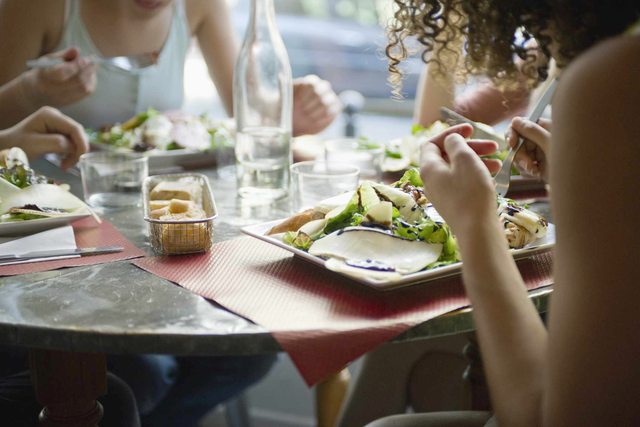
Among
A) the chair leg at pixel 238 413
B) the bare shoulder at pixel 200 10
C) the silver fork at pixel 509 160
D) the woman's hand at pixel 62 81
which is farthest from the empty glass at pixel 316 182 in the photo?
the bare shoulder at pixel 200 10

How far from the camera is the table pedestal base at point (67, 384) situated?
3.52 feet

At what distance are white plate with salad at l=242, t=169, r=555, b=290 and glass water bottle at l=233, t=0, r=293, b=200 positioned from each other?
0.39 meters

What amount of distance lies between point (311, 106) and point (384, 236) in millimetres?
1018

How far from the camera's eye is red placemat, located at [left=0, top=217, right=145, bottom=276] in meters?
1.12

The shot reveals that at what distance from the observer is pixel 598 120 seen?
29.3 inches

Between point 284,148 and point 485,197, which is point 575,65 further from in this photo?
point 284,148

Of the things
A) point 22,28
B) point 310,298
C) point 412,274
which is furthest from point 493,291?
point 22,28

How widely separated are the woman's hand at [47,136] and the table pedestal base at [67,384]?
643 mm

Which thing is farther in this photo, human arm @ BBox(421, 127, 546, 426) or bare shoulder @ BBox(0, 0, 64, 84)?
bare shoulder @ BBox(0, 0, 64, 84)

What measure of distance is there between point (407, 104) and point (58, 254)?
3.47 metres

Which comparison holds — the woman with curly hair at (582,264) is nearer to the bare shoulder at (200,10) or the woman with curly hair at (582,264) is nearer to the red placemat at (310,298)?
the red placemat at (310,298)

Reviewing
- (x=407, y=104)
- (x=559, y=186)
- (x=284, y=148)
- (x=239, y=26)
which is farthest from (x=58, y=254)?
(x=239, y=26)

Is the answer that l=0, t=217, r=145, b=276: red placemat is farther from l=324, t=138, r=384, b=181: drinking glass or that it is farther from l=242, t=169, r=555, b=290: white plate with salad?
l=324, t=138, r=384, b=181: drinking glass

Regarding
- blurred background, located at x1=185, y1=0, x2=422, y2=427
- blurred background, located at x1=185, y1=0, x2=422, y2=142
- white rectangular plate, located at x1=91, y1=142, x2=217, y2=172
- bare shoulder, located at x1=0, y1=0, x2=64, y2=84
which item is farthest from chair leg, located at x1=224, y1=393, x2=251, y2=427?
blurred background, located at x1=185, y1=0, x2=422, y2=142
